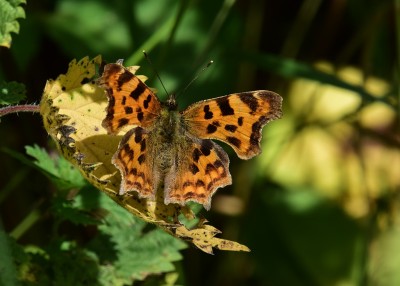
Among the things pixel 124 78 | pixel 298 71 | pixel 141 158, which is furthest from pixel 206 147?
pixel 298 71

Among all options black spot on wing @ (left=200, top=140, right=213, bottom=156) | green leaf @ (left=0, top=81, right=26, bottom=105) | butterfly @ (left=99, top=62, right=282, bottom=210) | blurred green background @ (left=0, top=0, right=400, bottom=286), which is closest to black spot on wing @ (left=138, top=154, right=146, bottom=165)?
butterfly @ (left=99, top=62, right=282, bottom=210)

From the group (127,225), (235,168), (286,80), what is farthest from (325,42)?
(127,225)

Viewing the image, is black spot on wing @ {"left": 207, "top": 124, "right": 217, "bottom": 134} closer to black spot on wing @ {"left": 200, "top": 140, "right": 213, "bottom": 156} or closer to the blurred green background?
black spot on wing @ {"left": 200, "top": 140, "right": 213, "bottom": 156}

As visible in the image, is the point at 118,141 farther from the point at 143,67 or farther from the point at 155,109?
the point at 143,67

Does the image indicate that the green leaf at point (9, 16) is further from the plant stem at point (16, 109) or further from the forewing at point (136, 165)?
the forewing at point (136, 165)

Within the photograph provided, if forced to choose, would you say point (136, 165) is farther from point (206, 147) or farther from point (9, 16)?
point (9, 16)

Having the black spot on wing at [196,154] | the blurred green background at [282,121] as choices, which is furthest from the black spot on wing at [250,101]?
the blurred green background at [282,121]
